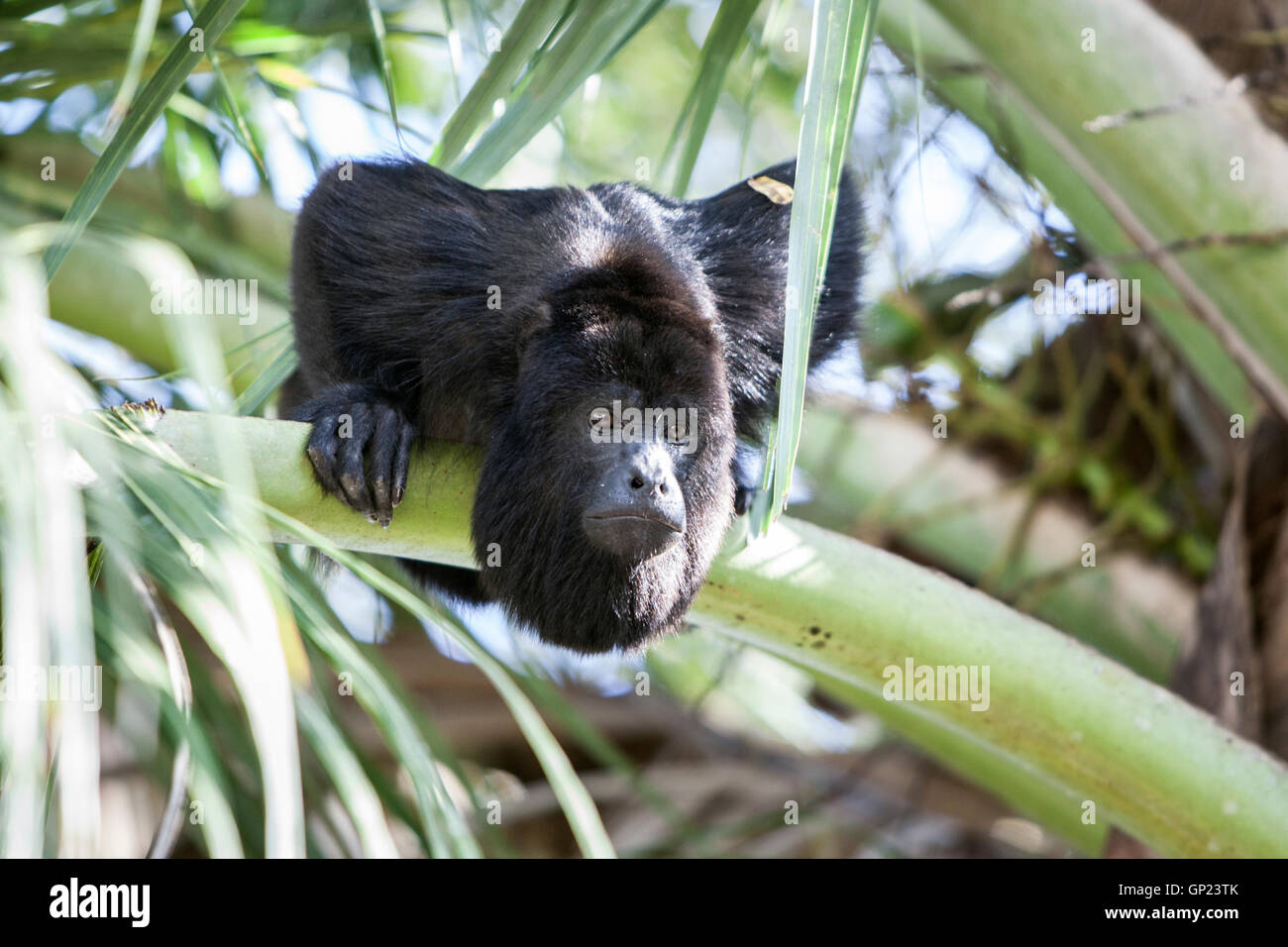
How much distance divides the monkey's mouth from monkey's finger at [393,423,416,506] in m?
0.23

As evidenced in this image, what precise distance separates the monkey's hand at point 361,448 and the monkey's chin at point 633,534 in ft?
0.81

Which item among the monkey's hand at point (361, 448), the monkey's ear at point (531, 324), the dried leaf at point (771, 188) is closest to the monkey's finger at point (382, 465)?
the monkey's hand at point (361, 448)

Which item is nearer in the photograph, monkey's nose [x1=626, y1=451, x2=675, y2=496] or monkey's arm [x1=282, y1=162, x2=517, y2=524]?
monkey's nose [x1=626, y1=451, x2=675, y2=496]

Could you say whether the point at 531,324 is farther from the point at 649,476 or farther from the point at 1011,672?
the point at 1011,672

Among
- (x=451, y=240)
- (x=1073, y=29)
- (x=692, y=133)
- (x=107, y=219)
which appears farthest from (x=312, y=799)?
(x=1073, y=29)

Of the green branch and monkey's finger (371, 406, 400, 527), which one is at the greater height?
monkey's finger (371, 406, 400, 527)

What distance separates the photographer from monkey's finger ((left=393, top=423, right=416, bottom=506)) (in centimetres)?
152

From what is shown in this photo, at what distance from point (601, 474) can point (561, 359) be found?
0.20 metres

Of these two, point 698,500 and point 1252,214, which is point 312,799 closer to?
point 698,500

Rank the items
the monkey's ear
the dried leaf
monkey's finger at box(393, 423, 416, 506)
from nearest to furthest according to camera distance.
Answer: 1. monkey's finger at box(393, 423, 416, 506)
2. the monkey's ear
3. the dried leaf

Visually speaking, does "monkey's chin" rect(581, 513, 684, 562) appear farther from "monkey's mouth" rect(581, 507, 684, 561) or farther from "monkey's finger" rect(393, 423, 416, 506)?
"monkey's finger" rect(393, 423, 416, 506)

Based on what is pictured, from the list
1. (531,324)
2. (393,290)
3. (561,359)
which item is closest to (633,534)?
(561,359)

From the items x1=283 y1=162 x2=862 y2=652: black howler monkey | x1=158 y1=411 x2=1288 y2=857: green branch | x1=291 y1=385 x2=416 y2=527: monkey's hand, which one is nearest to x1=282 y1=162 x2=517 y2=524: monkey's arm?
x1=283 y1=162 x2=862 y2=652: black howler monkey

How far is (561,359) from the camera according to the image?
1652 millimetres
